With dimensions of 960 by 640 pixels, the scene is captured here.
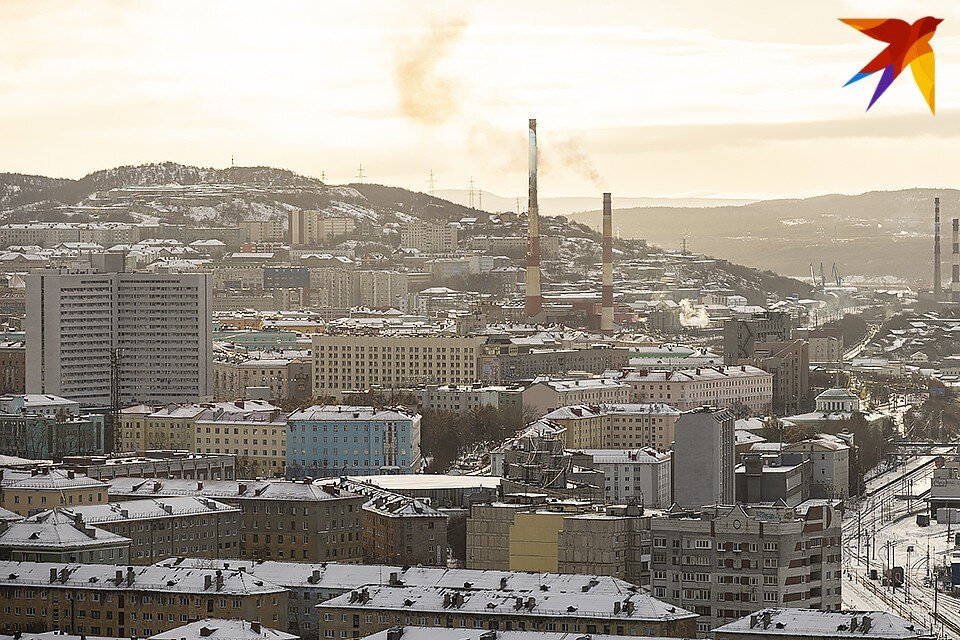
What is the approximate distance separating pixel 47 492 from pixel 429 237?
6438 centimetres

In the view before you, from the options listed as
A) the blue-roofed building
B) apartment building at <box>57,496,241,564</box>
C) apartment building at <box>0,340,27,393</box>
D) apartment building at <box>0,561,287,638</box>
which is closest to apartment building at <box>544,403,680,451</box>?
the blue-roofed building

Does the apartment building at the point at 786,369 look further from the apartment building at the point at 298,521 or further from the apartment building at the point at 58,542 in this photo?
the apartment building at the point at 58,542

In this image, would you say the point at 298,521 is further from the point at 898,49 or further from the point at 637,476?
the point at 898,49

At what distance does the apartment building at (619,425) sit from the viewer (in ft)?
130

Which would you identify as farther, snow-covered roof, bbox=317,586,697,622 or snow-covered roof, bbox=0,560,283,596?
snow-covered roof, bbox=0,560,283,596

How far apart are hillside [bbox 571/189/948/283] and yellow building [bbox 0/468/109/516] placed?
9369 centimetres

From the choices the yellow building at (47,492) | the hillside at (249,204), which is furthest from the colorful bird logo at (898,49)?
the hillside at (249,204)

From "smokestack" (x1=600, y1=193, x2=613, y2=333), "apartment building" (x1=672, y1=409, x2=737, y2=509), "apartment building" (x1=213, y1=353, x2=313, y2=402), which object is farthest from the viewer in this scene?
"smokestack" (x1=600, y1=193, x2=613, y2=333)

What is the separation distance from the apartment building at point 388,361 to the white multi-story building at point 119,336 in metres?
4.39

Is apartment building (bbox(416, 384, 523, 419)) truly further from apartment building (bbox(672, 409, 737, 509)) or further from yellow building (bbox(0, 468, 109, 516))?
yellow building (bbox(0, 468, 109, 516))

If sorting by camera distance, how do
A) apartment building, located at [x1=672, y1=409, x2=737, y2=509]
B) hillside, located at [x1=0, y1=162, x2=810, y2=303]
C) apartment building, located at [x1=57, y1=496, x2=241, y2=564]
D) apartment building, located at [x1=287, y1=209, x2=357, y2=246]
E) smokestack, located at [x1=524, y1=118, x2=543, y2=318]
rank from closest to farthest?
apartment building, located at [x1=57, y1=496, x2=241, y2=564] → apartment building, located at [x1=672, y1=409, x2=737, y2=509] → smokestack, located at [x1=524, y1=118, x2=543, y2=318] → hillside, located at [x1=0, y1=162, x2=810, y2=303] → apartment building, located at [x1=287, y1=209, x2=357, y2=246]

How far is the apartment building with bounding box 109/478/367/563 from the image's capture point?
2636cm

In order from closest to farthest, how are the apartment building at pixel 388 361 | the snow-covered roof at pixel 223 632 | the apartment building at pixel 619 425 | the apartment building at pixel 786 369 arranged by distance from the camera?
1. the snow-covered roof at pixel 223 632
2. the apartment building at pixel 619 425
3. the apartment building at pixel 786 369
4. the apartment building at pixel 388 361

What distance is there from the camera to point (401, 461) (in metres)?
36.1
